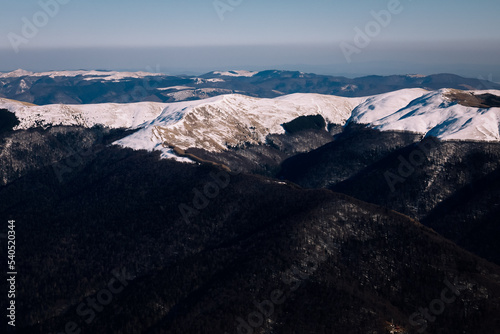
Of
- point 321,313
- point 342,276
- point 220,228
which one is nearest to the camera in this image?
point 321,313

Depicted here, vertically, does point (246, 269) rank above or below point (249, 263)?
below

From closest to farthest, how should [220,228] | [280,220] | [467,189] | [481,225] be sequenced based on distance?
[280,220], [220,228], [481,225], [467,189]

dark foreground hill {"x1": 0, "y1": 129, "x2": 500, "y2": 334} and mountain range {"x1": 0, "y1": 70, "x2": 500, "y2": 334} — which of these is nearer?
dark foreground hill {"x1": 0, "y1": 129, "x2": 500, "y2": 334}

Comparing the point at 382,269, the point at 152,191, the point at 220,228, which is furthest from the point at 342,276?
the point at 152,191

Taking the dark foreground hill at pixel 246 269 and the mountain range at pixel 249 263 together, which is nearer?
the dark foreground hill at pixel 246 269

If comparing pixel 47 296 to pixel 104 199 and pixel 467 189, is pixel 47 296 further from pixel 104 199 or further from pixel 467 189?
pixel 467 189

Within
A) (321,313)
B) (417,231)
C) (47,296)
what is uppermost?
(417,231)

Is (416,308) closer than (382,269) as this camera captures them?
Yes

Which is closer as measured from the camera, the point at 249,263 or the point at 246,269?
the point at 246,269
